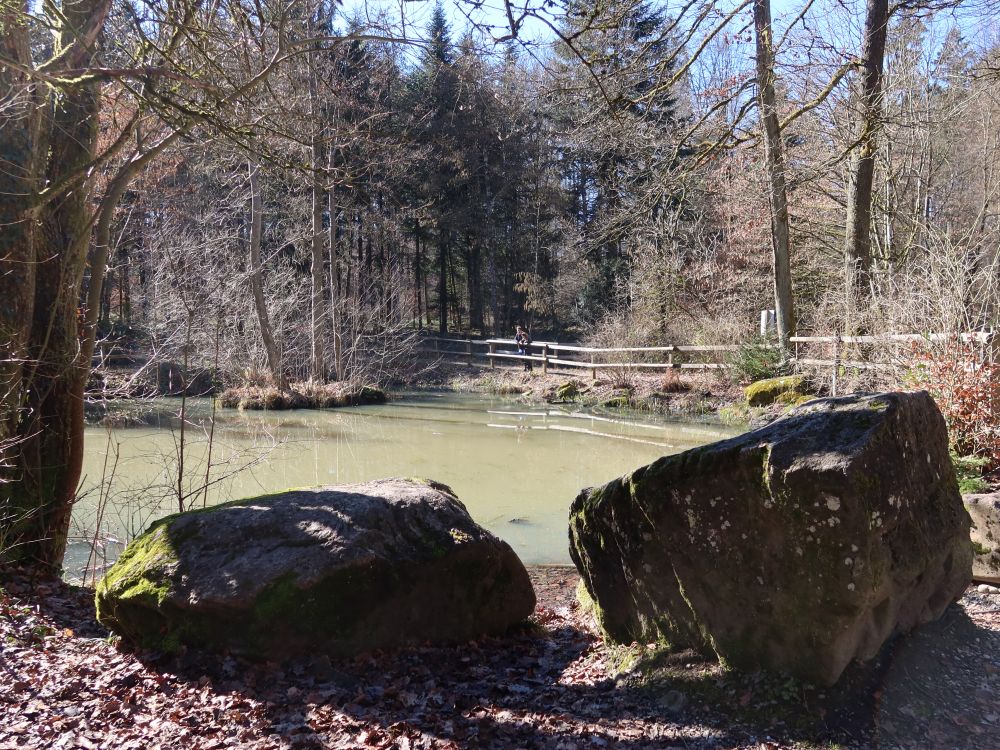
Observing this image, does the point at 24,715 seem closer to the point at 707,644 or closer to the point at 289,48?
the point at 707,644

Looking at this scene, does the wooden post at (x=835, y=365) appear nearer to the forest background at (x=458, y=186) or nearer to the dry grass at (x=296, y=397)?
the forest background at (x=458, y=186)

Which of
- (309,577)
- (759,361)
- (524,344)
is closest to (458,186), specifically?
(524,344)

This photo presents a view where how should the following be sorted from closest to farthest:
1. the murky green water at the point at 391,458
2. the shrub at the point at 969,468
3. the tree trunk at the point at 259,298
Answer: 1. the shrub at the point at 969,468
2. the murky green water at the point at 391,458
3. the tree trunk at the point at 259,298

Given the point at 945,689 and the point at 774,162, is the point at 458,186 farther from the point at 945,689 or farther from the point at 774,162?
the point at 945,689

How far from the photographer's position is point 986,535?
5.49m

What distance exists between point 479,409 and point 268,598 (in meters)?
18.4

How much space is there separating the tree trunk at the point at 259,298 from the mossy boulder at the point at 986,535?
18197mm

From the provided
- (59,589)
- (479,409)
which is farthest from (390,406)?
(59,589)

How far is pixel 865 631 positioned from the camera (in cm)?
342

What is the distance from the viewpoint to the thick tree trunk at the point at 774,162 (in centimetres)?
1302

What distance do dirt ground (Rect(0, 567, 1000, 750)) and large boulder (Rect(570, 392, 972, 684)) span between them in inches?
6.8

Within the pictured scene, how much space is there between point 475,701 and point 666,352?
19.3 m

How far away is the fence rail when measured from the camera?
8.66 m

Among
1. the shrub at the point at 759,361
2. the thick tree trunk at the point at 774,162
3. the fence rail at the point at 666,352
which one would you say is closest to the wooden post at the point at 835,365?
the fence rail at the point at 666,352
